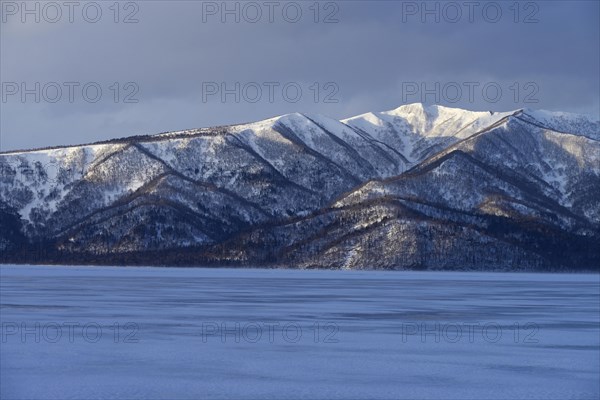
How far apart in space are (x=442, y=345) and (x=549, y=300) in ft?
147

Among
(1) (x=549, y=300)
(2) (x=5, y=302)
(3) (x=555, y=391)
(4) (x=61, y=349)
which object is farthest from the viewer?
(1) (x=549, y=300)

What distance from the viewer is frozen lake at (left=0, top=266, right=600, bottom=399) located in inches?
1527

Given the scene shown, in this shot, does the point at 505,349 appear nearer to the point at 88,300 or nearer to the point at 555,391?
the point at 555,391

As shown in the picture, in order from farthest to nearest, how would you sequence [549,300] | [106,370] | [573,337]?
[549,300] → [573,337] → [106,370]

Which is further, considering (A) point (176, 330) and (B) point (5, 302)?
(B) point (5, 302)

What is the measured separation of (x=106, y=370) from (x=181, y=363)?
3.59 m

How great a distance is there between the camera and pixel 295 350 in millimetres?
49188

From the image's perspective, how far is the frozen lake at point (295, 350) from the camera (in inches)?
1527

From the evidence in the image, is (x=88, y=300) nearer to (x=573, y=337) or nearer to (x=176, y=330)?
(x=176, y=330)

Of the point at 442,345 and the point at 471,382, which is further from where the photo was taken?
Result: the point at 442,345

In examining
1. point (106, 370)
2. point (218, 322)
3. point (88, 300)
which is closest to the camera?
point (106, 370)

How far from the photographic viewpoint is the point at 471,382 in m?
40.5

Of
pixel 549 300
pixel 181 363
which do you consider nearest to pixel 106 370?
pixel 181 363

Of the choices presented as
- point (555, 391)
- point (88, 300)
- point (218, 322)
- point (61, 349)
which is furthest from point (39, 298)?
point (555, 391)
